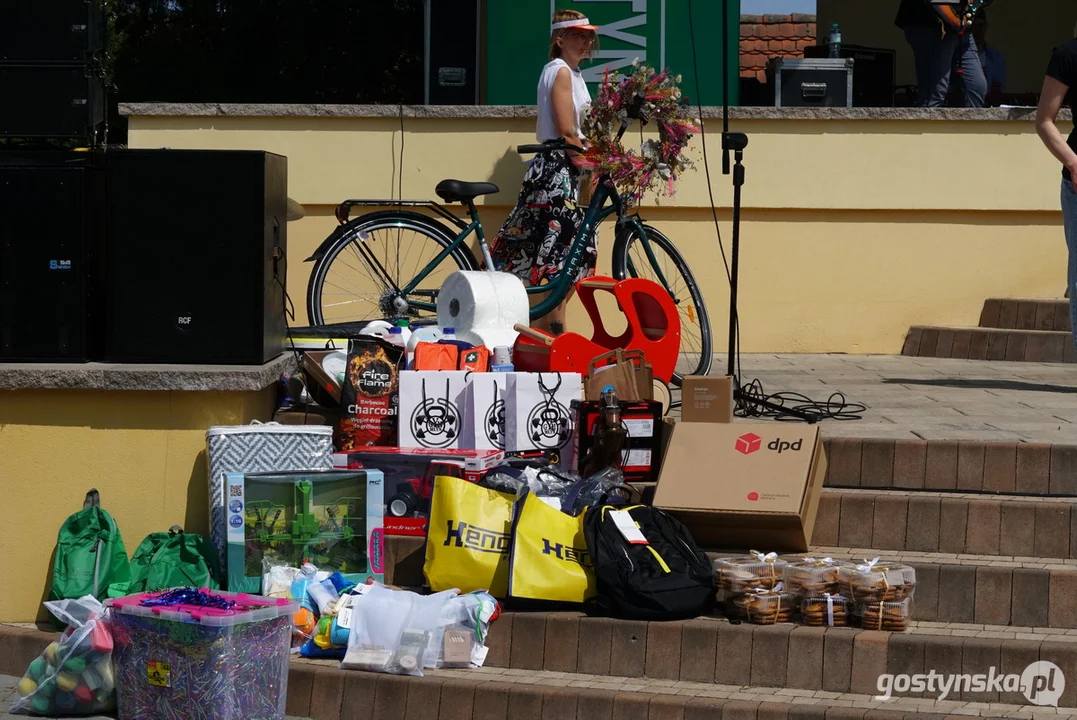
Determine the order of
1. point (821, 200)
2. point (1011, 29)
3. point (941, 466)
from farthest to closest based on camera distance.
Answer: point (1011, 29), point (821, 200), point (941, 466)

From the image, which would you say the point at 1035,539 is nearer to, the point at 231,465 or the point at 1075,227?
the point at 1075,227

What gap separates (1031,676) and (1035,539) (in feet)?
2.55

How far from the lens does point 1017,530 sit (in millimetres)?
5340

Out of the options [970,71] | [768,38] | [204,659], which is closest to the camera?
[204,659]

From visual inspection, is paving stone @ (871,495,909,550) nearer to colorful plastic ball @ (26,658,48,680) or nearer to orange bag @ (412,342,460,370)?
orange bag @ (412,342,460,370)

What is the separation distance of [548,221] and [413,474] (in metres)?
2.51

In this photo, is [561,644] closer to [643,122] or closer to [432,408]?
[432,408]

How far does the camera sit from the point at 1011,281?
9656 mm

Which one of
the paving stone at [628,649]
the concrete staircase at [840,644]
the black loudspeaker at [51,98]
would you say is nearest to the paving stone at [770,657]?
the concrete staircase at [840,644]

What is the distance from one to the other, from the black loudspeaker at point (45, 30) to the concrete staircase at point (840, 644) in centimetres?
220

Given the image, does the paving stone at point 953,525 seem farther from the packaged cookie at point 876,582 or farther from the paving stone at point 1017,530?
the packaged cookie at point 876,582

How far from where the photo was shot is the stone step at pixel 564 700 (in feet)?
15.0

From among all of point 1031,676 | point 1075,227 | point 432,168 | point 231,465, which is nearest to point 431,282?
point 432,168

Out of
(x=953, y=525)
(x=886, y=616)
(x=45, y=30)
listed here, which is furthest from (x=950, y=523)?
(x=45, y=30)
